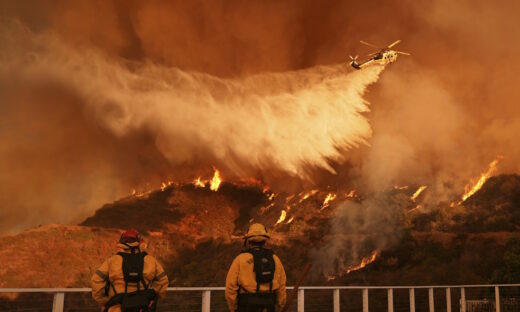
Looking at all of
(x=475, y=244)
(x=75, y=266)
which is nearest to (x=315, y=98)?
(x=475, y=244)

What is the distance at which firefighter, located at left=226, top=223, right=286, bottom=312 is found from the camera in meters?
5.89

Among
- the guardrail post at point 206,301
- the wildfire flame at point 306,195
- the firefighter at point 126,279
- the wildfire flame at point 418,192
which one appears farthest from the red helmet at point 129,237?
the wildfire flame at point 306,195

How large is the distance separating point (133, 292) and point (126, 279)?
0.59 feet

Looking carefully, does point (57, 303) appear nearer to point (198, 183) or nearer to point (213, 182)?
point (198, 183)

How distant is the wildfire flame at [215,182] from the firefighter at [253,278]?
263ft

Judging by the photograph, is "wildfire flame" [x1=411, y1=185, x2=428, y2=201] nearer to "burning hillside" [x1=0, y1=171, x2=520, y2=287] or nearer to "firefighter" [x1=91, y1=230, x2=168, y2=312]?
"burning hillside" [x1=0, y1=171, x2=520, y2=287]

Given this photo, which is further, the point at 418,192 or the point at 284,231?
the point at 284,231

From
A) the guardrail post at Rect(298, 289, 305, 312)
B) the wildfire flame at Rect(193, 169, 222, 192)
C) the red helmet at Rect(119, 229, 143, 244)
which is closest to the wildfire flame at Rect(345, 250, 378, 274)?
the wildfire flame at Rect(193, 169, 222, 192)

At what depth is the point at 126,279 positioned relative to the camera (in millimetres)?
5703

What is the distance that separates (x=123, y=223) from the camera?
85438 millimetres

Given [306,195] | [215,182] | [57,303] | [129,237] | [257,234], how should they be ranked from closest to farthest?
1. [129,237]
2. [257,234]
3. [57,303]
4. [306,195]
5. [215,182]

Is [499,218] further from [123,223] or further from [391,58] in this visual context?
[123,223]

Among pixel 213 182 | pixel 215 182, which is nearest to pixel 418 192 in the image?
pixel 215 182

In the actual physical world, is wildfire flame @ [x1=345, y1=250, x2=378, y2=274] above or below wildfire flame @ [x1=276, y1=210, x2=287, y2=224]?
below
